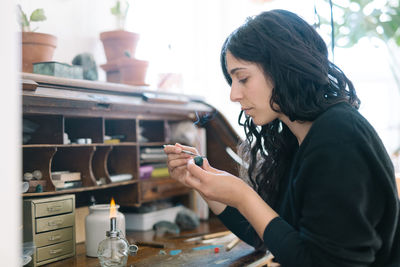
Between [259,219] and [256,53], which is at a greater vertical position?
[256,53]

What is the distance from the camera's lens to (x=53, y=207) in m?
1.53

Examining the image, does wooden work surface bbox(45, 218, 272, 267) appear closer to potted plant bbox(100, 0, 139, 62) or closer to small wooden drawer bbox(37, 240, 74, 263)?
small wooden drawer bbox(37, 240, 74, 263)

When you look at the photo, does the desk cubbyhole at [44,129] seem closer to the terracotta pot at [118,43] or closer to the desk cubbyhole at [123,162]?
the desk cubbyhole at [123,162]

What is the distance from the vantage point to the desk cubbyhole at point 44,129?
1.62m

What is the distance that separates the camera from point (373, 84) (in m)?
3.20

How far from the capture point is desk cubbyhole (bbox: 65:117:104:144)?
5.97 ft

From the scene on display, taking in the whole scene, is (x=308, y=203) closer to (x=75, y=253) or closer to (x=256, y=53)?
(x=256, y=53)

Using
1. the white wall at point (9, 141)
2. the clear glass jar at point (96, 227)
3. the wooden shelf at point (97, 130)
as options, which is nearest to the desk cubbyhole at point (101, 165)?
the wooden shelf at point (97, 130)

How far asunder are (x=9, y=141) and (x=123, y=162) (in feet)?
4.15

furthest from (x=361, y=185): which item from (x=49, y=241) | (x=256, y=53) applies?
(x=49, y=241)

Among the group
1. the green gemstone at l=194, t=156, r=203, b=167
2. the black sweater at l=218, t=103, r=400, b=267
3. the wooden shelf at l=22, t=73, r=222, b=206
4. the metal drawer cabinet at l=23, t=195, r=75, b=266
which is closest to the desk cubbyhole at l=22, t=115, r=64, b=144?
the wooden shelf at l=22, t=73, r=222, b=206

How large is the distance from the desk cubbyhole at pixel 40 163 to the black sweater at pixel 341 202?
2.73 ft

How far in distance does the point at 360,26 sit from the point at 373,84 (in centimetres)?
44

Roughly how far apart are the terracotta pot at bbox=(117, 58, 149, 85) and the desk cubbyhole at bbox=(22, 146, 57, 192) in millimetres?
573
